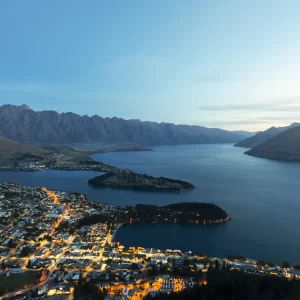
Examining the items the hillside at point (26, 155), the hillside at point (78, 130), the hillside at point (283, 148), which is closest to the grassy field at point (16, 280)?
the hillside at point (26, 155)

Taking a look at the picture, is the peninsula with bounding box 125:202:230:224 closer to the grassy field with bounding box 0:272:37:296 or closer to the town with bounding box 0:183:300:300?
the town with bounding box 0:183:300:300

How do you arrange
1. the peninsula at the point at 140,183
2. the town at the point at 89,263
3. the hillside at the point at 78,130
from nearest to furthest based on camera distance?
the town at the point at 89,263 < the peninsula at the point at 140,183 < the hillside at the point at 78,130

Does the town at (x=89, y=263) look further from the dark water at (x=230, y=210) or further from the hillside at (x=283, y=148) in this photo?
the hillside at (x=283, y=148)

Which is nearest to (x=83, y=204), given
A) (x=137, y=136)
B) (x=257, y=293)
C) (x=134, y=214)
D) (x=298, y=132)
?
(x=134, y=214)

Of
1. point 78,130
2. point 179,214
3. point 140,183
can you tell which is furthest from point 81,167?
point 78,130

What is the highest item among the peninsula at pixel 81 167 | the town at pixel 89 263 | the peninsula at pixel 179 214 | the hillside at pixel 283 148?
the hillside at pixel 283 148

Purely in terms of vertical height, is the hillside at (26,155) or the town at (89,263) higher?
the hillside at (26,155)
